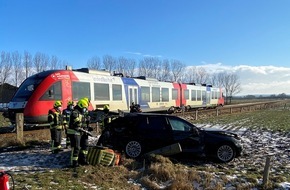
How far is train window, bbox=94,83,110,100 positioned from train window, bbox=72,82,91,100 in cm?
77

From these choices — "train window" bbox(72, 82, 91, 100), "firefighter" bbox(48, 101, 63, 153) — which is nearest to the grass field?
"firefighter" bbox(48, 101, 63, 153)

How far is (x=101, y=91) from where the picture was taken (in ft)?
61.6

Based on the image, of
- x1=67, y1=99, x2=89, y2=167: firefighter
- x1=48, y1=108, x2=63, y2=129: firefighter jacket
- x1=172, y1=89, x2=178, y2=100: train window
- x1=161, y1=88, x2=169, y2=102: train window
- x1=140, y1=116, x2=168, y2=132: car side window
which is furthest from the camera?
x1=172, y1=89, x2=178, y2=100: train window

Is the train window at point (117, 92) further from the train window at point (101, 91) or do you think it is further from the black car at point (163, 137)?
the black car at point (163, 137)

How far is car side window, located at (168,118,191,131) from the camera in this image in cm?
959

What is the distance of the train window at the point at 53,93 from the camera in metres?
15.4

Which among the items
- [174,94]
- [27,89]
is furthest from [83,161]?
[174,94]

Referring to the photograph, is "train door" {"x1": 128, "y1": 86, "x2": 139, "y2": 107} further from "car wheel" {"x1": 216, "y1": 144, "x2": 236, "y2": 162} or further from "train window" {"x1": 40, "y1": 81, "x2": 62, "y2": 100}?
"car wheel" {"x1": 216, "y1": 144, "x2": 236, "y2": 162}

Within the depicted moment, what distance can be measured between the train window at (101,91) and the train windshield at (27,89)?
361cm

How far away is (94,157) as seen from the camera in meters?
8.52

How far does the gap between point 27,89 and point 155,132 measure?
28.2 ft

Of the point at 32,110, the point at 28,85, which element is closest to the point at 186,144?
the point at 32,110

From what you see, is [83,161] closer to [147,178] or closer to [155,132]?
[147,178]

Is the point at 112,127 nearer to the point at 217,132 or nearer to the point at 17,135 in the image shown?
the point at 217,132
